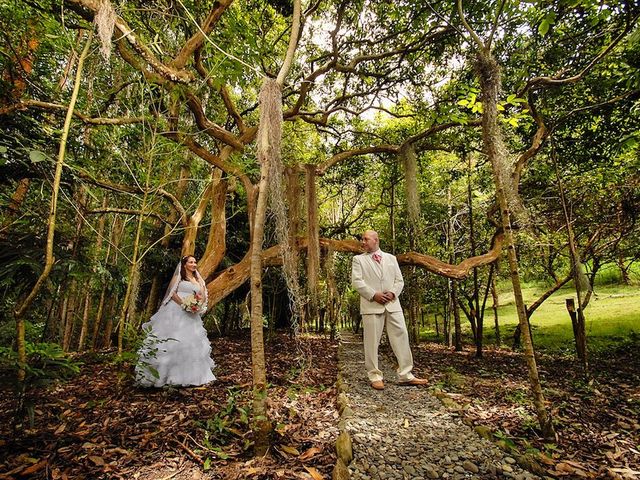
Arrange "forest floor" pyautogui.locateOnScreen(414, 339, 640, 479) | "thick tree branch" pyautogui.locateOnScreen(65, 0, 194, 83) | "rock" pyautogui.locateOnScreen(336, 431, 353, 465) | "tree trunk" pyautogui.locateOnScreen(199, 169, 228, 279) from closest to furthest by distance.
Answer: "rock" pyautogui.locateOnScreen(336, 431, 353, 465), "forest floor" pyautogui.locateOnScreen(414, 339, 640, 479), "thick tree branch" pyautogui.locateOnScreen(65, 0, 194, 83), "tree trunk" pyautogui.locateOnScreen(199, 169, 228, 279)

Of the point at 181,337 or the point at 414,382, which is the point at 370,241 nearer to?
the point at 414,382

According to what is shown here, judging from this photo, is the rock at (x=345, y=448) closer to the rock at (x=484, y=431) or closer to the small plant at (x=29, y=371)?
the rock at (x=484, y=431)

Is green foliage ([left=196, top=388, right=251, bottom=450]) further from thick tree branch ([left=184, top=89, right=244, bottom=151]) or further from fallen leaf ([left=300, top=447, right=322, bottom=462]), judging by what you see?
thick tree branch ([left=184, top=89, right=244, bottom=151])

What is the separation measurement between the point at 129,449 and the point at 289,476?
1.30 m

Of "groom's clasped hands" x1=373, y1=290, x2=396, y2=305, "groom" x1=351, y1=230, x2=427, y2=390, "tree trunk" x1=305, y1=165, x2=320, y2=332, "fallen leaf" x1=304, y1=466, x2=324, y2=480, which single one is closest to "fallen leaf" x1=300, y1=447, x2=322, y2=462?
"fallen leaf" x1=304, y1=466, x2=324, y2=480

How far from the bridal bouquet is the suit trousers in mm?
Result: 2229

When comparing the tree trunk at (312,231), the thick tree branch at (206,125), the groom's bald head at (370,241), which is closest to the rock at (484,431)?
the groom's bald head at (370,241)

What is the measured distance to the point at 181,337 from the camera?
400 cm

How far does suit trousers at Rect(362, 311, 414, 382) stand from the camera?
4090mm

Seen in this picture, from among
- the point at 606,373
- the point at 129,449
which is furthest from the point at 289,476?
the point at 606,373

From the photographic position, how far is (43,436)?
2.35m

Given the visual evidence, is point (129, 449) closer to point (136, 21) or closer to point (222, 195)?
point (222, 195)

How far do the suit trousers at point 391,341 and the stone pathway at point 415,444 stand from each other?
1.57 ft

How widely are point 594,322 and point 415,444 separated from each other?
33.2 feet
